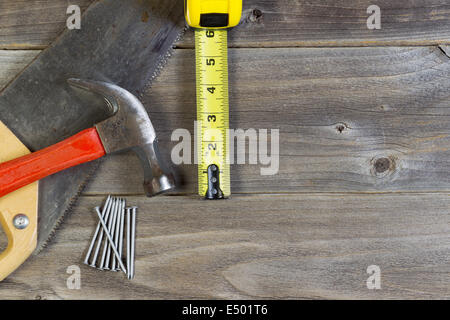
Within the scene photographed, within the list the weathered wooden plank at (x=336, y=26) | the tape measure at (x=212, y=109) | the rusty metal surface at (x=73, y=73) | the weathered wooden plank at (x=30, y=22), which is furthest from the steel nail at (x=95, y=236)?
the weathered wooden plank at (x=336, y=26)

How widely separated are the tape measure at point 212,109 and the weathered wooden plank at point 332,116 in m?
0.04

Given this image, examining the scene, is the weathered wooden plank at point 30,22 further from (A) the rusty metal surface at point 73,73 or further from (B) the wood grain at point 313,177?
(B) the wood grain at point 313,177

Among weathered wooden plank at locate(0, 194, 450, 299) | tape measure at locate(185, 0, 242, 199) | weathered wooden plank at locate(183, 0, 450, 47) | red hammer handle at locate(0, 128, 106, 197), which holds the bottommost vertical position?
weathered wooden plank at locate(0, 194, 450, 299)

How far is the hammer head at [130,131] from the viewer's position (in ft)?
3.47

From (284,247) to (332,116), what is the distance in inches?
14.8

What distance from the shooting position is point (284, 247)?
1.17 meters

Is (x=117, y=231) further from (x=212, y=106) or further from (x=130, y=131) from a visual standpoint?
(x=212, y=106)

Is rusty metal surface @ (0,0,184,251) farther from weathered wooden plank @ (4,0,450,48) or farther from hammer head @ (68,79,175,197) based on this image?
weathered wooden plank @ (4,0,450,48)

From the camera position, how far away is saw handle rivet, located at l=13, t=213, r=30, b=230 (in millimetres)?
1092

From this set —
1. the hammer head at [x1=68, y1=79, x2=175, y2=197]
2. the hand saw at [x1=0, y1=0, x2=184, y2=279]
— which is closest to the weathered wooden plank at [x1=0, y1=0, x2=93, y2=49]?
the hand saw at [x1=0, y1=0, x2=184, y2=279]

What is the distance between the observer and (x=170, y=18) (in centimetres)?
113

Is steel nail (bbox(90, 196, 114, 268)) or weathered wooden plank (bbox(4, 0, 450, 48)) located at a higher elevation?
weathered wooden plank (bbox(4, 0, 450, 48))

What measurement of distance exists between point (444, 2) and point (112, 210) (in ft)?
3.45

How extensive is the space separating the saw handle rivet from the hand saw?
0.02m
